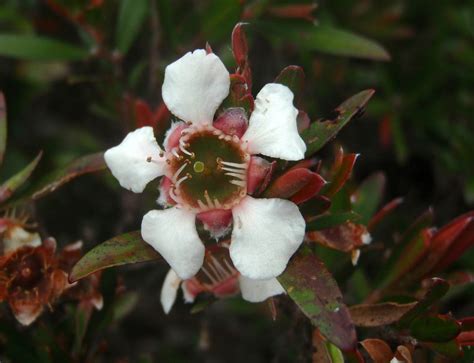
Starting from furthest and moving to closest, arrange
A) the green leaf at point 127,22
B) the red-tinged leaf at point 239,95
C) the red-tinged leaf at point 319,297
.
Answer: the green leaf at point 127,22 < the red-tinged leaf at point 239,95 < the red-tinged leaf at point 319,297

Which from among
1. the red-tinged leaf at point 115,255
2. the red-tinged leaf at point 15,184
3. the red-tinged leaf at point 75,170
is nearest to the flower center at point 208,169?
the red-tinged leaf at point 115,255

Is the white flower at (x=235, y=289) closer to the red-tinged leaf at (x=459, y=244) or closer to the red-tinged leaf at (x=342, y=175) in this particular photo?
the red-tinged leaf at (x=342, y=175)

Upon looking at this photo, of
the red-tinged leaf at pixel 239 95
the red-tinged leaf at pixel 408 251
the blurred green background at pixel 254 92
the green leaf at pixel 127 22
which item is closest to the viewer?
the red-tinged leaf at pixel 239 95

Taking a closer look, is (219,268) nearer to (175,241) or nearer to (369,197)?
(175,241)

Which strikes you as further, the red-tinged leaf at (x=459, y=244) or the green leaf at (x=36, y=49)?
the green leaf at (x=36, y=49)

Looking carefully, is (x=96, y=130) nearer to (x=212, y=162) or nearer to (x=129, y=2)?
(x=129, y=2)

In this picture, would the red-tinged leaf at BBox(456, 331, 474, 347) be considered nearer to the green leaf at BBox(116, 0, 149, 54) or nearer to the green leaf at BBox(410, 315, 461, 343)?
the green leaf at BBox(410, 315, 461, 343)
